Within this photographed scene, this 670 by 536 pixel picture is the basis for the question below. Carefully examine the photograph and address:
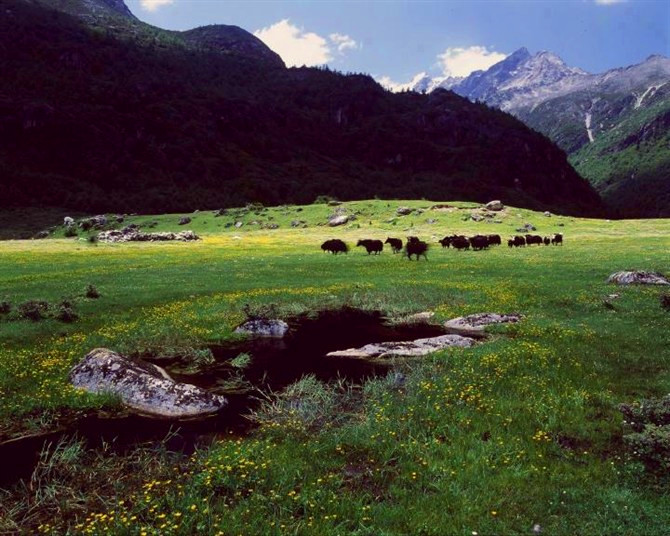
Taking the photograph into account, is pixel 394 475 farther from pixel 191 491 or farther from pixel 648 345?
pixel 648 345

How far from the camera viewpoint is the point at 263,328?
25391 mm

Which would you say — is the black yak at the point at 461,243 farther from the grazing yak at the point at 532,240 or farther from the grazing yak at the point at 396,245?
the grazing yak at the point at 532,240

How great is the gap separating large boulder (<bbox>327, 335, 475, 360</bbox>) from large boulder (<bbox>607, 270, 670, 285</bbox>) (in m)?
20.4

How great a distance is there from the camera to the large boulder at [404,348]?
20.9 m

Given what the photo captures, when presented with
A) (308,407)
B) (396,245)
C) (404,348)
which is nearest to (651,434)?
(308,407)

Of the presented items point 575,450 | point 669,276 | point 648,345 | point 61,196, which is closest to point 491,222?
point 669,276

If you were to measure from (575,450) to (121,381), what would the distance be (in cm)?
1360

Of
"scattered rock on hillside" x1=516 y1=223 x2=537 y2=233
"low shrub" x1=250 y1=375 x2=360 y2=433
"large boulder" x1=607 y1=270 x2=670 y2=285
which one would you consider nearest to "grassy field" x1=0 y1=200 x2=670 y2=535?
"low shrub" x1=250 y1=375 x2=360 y2=433

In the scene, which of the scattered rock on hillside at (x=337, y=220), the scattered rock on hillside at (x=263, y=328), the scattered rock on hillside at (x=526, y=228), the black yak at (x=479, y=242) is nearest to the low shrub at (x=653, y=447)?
the scattered rock on hillside at (x=263, y=328)

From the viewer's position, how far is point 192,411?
587 inches

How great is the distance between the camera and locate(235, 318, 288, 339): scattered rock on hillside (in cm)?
2509

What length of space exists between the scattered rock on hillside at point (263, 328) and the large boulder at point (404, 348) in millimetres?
4466

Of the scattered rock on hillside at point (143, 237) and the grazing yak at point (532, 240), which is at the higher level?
the scattered rock on hillside at point (143, 237)

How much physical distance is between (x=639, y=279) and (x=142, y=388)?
34.9 meters
